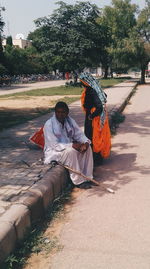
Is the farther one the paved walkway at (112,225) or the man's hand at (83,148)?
the man's hand at (83,148)

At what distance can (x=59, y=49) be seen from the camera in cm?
2547

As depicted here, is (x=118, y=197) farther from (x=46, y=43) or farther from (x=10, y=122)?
(x=46, y=43)

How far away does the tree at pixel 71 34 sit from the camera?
2514 cm

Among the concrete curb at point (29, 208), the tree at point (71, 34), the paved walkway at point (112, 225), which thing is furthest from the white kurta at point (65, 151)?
the tree at point (71, 34)

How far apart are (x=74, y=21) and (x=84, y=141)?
2225 centimetres

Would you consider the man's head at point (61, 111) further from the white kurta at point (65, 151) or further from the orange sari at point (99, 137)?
the orange sari at point (99, 137)

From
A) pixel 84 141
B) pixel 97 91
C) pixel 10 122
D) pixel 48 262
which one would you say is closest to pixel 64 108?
pixel 84 141

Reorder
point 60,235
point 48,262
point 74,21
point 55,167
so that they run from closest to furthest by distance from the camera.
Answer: point 48,262 < point 60,235 < point 55,167 < point 74,21

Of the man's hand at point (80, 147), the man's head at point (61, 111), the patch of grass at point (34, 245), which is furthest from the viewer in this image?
the man's head at point (61, 111)

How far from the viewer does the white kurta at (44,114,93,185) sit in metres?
4.66

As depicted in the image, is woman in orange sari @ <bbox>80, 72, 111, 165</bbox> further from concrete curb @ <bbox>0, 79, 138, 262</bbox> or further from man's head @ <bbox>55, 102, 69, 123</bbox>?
concrete curb @ <bbox>0, 79, 138, 262</bbox>

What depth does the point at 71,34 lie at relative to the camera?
25156mm

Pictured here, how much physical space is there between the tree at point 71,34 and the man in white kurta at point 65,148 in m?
20.9

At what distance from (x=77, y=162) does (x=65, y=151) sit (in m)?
0.25
